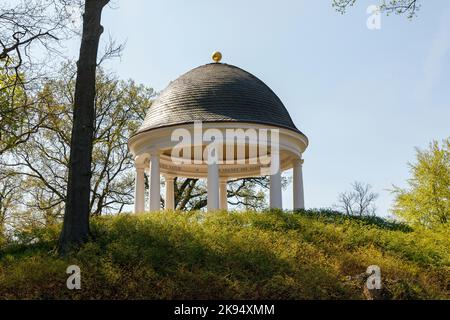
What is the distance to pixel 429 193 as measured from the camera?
960 inches

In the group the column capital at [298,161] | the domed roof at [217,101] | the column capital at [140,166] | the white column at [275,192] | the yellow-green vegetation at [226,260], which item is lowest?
the yellow-green vegetation at [226,260]

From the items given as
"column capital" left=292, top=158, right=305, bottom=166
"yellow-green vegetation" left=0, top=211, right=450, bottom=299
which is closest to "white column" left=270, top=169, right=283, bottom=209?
"column capital" left=292, top=158, right=305, bottom=166

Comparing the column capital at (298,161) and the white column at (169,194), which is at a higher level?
the column capital at (298,161)

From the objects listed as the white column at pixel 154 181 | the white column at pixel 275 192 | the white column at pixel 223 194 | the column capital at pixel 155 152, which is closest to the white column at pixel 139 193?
the white column at pixel 154 181

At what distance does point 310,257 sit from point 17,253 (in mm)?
7351

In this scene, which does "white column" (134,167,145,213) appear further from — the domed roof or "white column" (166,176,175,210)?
"white column" (166,176,175,210)

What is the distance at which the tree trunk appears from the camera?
36.1 feet

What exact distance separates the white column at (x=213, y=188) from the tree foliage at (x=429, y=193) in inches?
458

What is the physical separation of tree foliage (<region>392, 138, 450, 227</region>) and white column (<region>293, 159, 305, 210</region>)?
6960 mm

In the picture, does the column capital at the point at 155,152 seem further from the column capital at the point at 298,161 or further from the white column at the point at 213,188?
the column capital at the point at 298,161

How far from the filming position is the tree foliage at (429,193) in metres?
24.0

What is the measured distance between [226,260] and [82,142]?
4.64 meters
